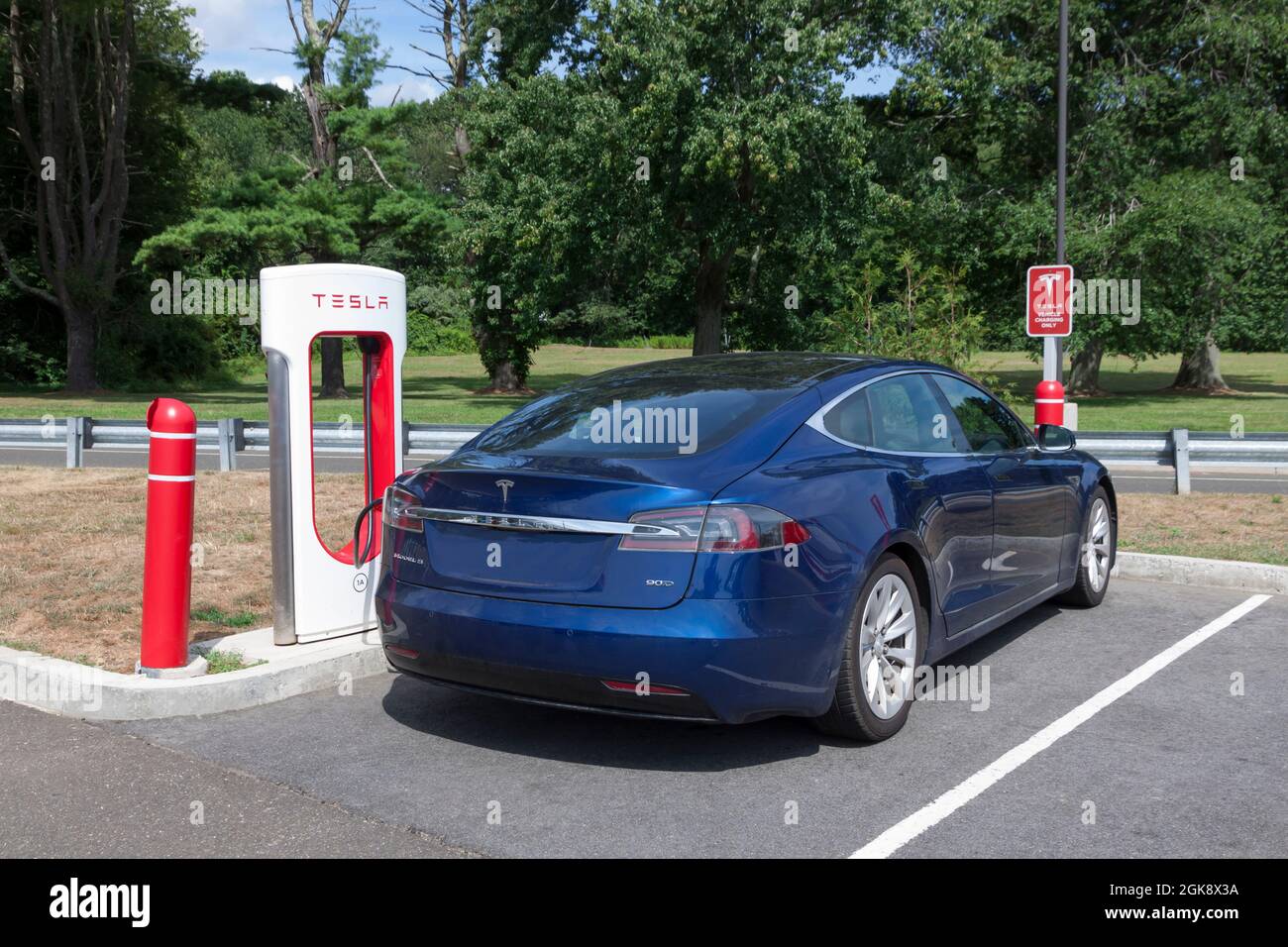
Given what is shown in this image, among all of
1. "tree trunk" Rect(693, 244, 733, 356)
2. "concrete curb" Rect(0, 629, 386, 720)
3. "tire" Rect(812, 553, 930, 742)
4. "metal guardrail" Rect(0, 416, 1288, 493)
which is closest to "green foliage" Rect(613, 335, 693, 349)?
"tree trunk" Rect(693, 244, 733, 356)

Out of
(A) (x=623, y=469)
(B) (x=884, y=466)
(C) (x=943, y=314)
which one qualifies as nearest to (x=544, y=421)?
(A) (x=623, y=469)

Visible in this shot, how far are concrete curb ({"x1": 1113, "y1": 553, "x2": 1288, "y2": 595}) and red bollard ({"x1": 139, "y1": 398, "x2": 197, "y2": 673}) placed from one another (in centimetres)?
622

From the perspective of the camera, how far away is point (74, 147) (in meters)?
35.9

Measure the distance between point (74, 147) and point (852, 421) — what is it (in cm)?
3678

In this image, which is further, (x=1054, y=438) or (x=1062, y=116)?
(x=1062, y=116)

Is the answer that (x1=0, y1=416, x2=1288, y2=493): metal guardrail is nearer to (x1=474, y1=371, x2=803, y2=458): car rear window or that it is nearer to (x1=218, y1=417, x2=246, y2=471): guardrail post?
(x1=218, y1=417, x2=246, y2=471): guardrail post

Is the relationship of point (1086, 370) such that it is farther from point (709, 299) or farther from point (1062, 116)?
point (1062, 116)

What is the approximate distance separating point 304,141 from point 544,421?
249ft

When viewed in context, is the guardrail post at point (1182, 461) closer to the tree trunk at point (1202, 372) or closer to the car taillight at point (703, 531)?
the car taillight at point (703, 531)

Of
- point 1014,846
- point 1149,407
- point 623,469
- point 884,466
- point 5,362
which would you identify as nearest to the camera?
point 1014,846
